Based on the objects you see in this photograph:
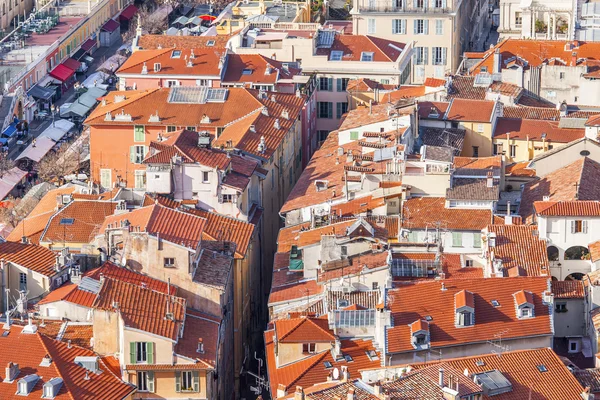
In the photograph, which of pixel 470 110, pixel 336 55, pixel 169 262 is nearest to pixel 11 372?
pixel 169 262

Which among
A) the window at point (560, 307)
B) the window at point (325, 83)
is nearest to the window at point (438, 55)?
the window at point (325, 83)

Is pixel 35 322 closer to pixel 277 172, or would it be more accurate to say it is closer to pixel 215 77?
pixel 277 172

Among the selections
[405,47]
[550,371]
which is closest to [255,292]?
[550,371]

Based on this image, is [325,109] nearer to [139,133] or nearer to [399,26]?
[399,26]

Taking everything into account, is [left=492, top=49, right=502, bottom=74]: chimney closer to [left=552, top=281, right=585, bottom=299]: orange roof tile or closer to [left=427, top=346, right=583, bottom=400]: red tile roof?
[left=552, top=281, right=585, bottom=299]: orange roof tile

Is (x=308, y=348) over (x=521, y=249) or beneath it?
beneath

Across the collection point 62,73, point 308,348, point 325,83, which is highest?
point 325,83

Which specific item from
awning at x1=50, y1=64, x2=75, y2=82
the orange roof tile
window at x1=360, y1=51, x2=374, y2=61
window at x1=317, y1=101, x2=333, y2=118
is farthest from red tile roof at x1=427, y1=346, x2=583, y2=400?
awning at x1=50, y1=64, x2=75, y2=82
